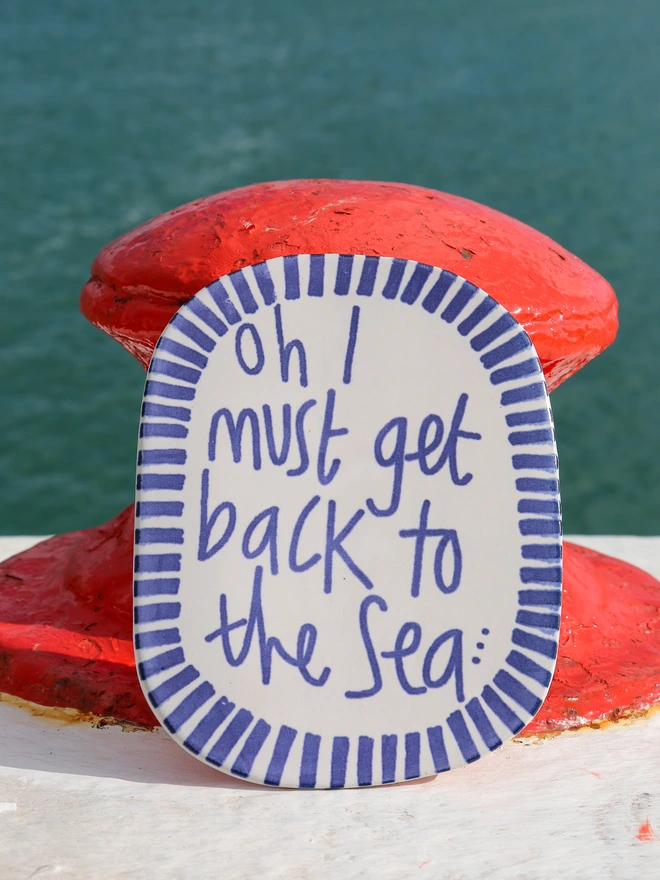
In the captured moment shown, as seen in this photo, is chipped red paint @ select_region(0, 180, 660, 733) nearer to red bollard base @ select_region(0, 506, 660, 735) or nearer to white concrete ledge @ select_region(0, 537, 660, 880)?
red bollard base @ select_region(0, 506, 660, 735)

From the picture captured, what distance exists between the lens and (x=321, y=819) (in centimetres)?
134

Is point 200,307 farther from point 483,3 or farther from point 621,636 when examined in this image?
point 483,3

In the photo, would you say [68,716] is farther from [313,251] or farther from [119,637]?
[313,251]

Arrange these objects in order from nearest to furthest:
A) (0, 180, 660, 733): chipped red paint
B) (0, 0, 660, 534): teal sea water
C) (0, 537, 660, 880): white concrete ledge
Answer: (0, 537, 660, 880): white concrete ledge
(0, 180, 660, 733): chipped red paint
(0, 0, 660, 534): teal sea water

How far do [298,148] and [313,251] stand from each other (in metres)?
5.96

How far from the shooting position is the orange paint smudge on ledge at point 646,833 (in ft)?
4.45

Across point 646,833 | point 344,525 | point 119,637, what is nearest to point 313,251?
point 344,525

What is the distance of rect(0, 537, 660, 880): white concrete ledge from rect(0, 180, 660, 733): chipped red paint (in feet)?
0.35

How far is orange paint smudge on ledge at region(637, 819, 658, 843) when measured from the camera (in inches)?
53.4

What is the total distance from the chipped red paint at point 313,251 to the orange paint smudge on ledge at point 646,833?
0.21 m

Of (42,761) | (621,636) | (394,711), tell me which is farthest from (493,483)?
(42,761)

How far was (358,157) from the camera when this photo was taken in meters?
7.17

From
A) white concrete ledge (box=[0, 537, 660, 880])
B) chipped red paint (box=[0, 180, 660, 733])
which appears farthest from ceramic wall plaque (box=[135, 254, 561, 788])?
chipped red paint (box=[0, 180, 660, 733])

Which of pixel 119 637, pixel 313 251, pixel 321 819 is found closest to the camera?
pixel 321 819
